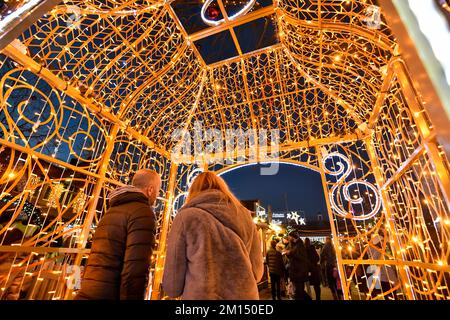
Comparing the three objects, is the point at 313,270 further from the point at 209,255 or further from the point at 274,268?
the point at 209,255

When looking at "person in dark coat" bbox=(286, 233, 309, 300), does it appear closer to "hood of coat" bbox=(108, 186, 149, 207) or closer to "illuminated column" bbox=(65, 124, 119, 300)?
"illuminated column" bbox=(65, 124, 119, 300)

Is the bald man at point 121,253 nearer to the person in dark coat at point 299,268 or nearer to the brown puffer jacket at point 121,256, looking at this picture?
the brown puffer jacket at point 121,256

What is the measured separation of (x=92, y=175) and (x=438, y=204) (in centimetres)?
377

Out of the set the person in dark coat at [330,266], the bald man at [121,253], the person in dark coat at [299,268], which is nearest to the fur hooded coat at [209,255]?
the bald man at [121,253]

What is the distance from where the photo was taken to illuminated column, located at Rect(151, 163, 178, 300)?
11.6ft

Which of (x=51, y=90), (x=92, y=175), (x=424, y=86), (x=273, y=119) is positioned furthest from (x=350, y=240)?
(x=51, y=90)

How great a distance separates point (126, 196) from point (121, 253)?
0.37 metres

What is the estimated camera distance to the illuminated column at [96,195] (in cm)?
260

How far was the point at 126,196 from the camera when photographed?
149 cm

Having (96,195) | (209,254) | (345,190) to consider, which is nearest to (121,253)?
(209,254)

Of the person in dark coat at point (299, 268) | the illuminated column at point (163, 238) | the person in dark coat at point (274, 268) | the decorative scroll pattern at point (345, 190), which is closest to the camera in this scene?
the decorative scroll pattern at point (345, 190)

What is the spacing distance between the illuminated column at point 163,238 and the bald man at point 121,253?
8.44ft

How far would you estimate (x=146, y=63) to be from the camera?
306 cm

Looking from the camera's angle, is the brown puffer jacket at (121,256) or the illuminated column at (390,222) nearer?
the brown puffer jacket at (121,256)
